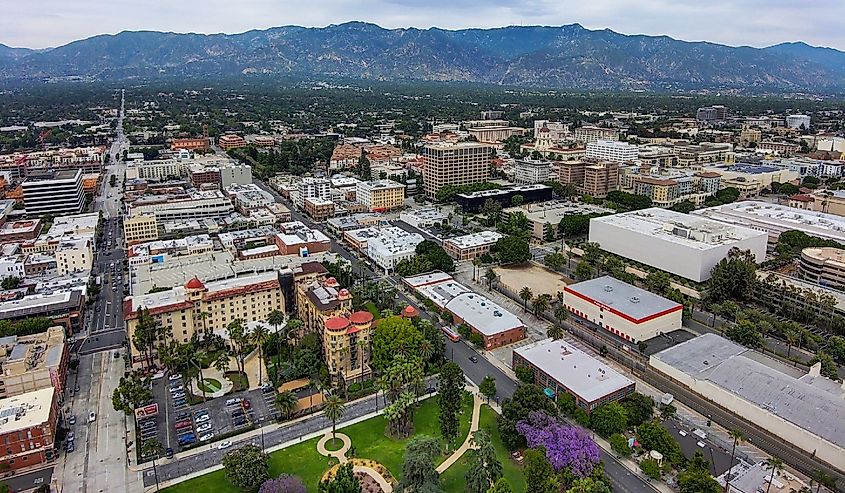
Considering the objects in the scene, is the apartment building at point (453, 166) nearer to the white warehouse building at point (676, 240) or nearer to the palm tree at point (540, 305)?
the white warehouse building at point (676, 240)

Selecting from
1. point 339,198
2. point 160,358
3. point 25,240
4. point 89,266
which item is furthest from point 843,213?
point 25,240

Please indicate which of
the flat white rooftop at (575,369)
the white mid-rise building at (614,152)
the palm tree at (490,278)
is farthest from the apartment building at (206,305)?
the white mid-rise building at (614,152)

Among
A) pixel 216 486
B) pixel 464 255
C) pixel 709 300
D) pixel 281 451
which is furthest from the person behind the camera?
pixel 464 255

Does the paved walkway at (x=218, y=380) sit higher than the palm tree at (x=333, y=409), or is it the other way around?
the palm tree at (x=333, y=409)

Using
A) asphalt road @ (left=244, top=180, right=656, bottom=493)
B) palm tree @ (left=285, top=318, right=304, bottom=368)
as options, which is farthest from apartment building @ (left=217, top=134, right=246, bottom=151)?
palm tree @ (left=285, top=318, right=304, bottom=368)

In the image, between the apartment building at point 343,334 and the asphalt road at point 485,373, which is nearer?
the asphalt road at point 485,373

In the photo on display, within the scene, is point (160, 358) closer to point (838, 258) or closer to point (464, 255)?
point (464, 255)

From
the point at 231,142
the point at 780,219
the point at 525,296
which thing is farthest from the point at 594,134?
the point at 525,296
